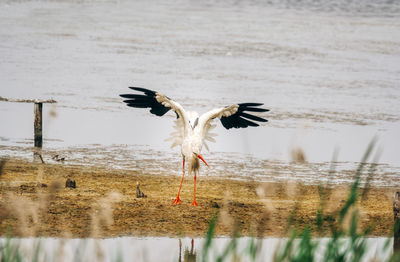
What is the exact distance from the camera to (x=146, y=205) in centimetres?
1140

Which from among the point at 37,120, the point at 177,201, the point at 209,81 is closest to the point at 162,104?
the point at 177,201

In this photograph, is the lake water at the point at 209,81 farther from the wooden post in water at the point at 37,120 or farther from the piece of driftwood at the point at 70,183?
the piece of driftwood at the point at 70,183

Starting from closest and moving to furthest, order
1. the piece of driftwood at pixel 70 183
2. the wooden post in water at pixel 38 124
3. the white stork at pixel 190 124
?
1. the white stork at pixel 190 124
2. the piece of driftwood at pixel 70 183
3. the wooden post in water at pixel 38 124

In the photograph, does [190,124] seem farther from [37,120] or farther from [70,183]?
[37,120]

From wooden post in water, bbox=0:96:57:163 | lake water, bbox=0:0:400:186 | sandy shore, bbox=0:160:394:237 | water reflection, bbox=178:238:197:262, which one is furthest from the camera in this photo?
lake water, bbox=0:0:400:186

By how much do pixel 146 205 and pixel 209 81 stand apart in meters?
17.6

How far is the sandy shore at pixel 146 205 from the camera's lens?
10117mm

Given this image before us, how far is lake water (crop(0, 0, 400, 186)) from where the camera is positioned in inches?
657

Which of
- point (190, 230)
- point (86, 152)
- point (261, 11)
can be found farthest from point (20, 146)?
point (261, 11)

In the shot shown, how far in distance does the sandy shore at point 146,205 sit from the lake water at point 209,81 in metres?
0.81

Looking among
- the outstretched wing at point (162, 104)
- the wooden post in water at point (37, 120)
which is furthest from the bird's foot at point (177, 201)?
the wooden post in water at point (37, 120)

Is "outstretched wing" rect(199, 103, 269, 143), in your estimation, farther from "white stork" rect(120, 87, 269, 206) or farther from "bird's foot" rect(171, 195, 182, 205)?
"bird's foot" rect(171, 195, 182, 205)

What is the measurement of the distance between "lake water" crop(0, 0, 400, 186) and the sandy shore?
0.81 m

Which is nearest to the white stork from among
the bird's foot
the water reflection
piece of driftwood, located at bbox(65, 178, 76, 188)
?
the bird's foot
